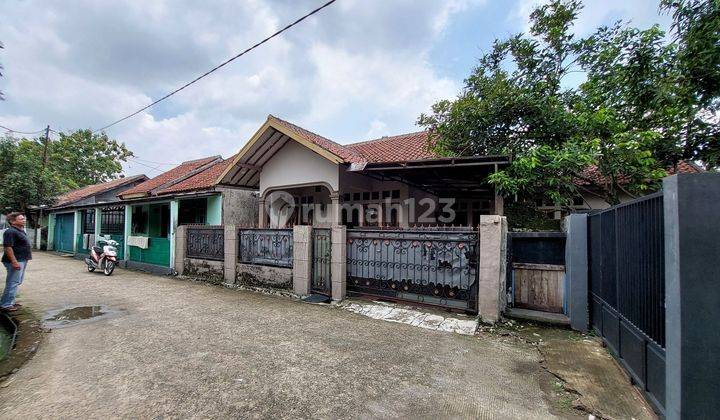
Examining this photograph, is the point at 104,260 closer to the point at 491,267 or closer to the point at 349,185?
the point at 349,185

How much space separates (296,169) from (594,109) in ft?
26.0

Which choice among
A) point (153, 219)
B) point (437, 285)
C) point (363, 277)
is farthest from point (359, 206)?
point (153, 219)

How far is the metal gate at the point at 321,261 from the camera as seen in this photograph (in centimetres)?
671

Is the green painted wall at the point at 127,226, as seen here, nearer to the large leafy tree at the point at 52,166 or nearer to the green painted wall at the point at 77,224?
the green painted wall at the point at 77,224

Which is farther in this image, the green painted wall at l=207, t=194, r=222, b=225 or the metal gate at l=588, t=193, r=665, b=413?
the green painted wall at l=207, t=194, r=222, b=225

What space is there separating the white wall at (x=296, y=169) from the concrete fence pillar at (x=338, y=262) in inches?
111

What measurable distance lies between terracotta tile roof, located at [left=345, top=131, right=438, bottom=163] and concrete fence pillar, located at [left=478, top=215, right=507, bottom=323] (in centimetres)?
401

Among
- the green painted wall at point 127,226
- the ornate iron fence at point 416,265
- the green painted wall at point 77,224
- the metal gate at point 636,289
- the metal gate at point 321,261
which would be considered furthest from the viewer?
the green painted wall at point 77,224

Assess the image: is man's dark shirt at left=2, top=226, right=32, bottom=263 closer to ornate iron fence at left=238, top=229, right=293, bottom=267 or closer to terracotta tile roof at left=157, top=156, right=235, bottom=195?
ornate iron fence at left=238, top=229, right=293, bottom=267

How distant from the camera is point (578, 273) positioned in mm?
4855

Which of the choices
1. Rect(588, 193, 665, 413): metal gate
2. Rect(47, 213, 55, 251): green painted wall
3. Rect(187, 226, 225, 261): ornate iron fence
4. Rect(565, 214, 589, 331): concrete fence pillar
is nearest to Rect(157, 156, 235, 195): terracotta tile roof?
Rect(187, 226, 225, 261): ornate iron fence

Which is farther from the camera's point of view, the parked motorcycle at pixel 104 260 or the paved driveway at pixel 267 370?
the parked motorcycle at pixel 104 260

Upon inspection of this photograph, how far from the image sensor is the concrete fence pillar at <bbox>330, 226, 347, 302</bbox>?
21.1 ft

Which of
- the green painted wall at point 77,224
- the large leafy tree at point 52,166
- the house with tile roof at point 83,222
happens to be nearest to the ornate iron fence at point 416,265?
the house with tile roof at point 83,222
